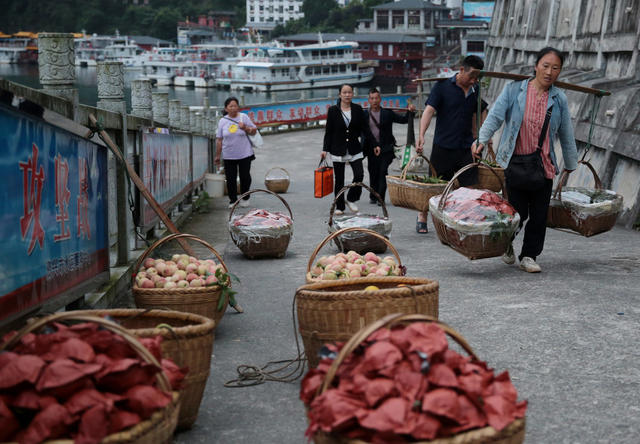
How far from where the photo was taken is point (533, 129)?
7480 millimetres

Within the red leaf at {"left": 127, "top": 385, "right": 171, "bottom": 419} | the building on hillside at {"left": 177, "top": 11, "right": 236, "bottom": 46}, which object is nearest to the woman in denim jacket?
the red leaf at {"left": 127, "top": 385, "right": 171, "bottom": 419}

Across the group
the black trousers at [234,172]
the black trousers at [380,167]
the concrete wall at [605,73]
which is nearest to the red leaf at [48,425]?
the concrete wall at [605,73]

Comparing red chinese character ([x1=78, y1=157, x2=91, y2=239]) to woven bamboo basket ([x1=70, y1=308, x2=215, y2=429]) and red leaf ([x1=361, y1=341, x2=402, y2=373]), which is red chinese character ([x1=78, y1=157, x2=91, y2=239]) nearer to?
woven bamboo basket ([x1=70, y1=308, x2=215, y2=429])

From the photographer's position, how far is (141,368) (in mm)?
3100

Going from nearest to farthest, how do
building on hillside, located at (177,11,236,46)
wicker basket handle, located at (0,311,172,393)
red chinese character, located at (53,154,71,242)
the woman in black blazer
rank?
wicker basket handle, located at (0,311,172,393) < red chinese character, located at (53,154,71,242) < the woman in black blazer < building on hillside, located at (177,11,236,46)

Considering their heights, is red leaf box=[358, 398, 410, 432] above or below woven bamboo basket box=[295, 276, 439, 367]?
above

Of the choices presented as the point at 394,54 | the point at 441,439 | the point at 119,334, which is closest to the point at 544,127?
the point at 441,439

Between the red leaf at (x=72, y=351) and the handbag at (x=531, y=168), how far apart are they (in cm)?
525

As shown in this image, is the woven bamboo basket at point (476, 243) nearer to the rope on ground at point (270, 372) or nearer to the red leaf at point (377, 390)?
the rope on ground at point (270, 372)

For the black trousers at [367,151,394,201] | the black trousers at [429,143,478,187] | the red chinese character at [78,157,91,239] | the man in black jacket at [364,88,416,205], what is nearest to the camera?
the red chinese character at [78,157,91,239]

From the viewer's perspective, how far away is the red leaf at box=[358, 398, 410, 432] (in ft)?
9.34

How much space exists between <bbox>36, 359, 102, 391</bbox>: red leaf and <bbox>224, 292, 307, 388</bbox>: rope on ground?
72.2 inches

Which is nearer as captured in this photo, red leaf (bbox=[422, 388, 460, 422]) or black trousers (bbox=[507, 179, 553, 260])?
red leaf (bbox=[422, 388, 460, 422])

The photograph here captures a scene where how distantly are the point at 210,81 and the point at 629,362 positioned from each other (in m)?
99.8
